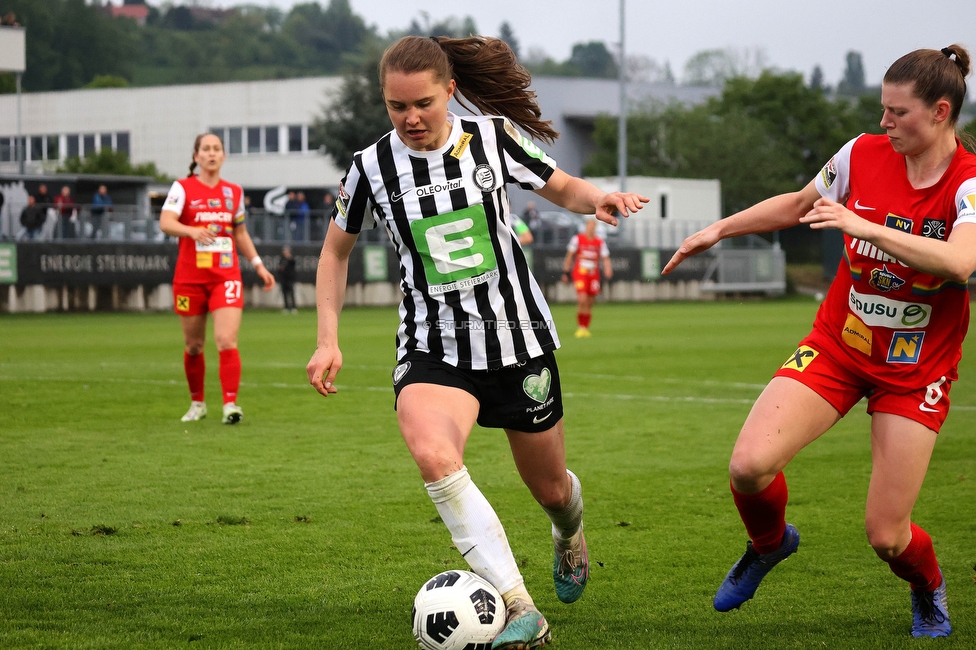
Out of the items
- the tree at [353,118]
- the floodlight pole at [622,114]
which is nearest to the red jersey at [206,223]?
the floodlight pole at [622,114]

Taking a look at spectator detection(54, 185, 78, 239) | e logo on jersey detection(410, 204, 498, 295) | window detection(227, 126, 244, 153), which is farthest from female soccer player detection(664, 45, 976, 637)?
window detection(227, 126, 244, 153)

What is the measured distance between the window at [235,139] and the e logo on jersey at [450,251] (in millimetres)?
59888

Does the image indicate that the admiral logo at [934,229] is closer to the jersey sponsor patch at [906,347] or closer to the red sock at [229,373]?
the jersey sponsor patch at [906,347]

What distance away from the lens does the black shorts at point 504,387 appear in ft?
14.4

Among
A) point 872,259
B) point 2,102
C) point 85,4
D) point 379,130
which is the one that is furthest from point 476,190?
point 85,4

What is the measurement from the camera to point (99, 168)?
2186 inches

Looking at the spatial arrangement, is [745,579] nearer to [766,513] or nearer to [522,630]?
[766,513]

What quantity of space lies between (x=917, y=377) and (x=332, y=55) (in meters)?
144

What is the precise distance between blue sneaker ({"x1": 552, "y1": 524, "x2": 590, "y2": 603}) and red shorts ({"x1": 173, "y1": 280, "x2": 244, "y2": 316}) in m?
5.62

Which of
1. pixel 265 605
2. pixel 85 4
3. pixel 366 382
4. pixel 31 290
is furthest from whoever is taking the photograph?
pixel 85 4

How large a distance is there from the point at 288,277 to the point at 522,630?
89.8 ft

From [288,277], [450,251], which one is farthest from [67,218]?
[450,251]

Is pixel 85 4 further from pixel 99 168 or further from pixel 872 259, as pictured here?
pixel 872 259

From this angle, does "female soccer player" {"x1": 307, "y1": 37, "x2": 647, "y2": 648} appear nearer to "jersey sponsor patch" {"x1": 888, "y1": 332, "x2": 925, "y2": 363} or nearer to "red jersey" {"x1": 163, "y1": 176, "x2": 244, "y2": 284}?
"jersey sponsor patch" {"x1": 888, "y1": 332, "x2": 925, "y2": 363}
